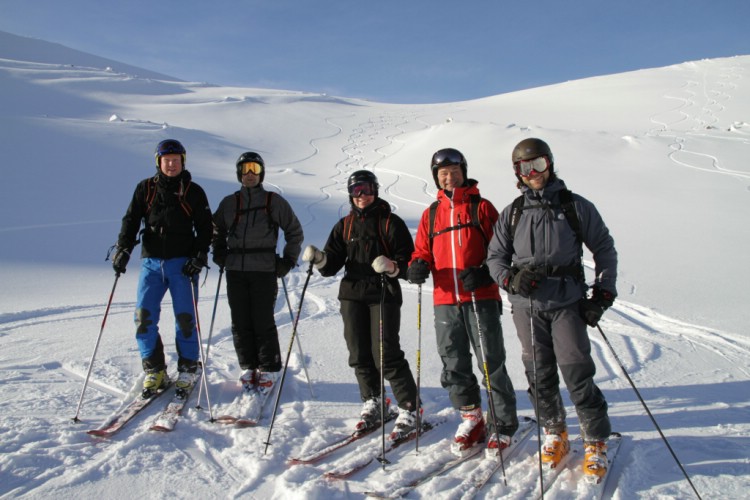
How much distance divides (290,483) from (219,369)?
2.21 meters

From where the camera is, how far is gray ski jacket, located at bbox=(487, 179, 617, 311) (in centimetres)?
306

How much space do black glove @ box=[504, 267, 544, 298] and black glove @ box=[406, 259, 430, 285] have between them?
1.95 ft

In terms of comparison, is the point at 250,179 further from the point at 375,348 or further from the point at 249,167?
the point at 375,348

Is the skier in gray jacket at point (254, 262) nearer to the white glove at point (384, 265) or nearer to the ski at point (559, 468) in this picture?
the white glove at point (384, 265)

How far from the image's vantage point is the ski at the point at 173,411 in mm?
3687

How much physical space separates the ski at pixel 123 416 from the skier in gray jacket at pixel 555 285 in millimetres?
2987

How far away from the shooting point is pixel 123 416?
12.6 feet

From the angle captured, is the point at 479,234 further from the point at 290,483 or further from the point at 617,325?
the point at 617,325

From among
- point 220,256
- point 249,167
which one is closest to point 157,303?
point 220,256

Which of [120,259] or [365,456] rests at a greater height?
[120,259]

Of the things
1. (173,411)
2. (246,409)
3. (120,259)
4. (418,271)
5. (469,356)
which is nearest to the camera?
(418,271)

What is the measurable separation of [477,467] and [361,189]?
214cm

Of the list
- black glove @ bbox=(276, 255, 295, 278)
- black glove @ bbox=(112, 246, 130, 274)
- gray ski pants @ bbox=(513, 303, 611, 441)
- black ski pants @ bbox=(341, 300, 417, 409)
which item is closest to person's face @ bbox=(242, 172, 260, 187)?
black glove @ bbox=(276, 255, 295, 278)

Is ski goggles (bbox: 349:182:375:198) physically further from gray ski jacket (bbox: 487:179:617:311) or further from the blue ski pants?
the blue ski pants
